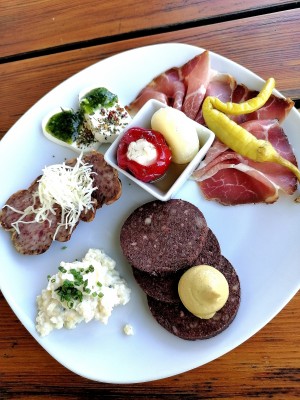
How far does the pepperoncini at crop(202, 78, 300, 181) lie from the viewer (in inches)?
63.4

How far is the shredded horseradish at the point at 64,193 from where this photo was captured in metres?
1.62

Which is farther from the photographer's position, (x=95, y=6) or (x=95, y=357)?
(x=95, y=6)

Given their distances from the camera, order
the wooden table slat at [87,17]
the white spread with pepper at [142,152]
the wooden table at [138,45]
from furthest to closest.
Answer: the wooden table slat at [87,17]
the wooden table at [138,45]
the white spread with pepper at [142,152]

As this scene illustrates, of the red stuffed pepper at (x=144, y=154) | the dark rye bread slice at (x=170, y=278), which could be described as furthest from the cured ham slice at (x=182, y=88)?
the dark rye bread slice at (x=170, y=278)

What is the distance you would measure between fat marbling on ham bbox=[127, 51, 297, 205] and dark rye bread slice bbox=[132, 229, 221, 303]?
0.57 ft

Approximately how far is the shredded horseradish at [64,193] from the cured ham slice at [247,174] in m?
0.40

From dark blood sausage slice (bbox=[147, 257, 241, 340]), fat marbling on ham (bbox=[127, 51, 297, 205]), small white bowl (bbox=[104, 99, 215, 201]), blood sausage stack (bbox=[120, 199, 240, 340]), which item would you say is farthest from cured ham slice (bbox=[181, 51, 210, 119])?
dark blood sausage slice (bbox=[147, 257, 241, 340])

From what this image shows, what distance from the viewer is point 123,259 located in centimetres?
171

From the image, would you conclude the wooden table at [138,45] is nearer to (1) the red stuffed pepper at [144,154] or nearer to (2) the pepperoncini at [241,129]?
(2) the pepperoncini at [241,129]

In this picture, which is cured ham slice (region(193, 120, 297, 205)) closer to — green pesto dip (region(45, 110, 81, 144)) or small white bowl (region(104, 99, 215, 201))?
small white bowl (region(104, 99, 215, 201))

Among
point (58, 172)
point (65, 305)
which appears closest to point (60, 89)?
point (58, 172)

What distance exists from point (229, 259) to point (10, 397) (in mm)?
951

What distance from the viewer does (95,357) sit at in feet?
5.31

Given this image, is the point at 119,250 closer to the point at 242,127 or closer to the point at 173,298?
the point at 173,298
